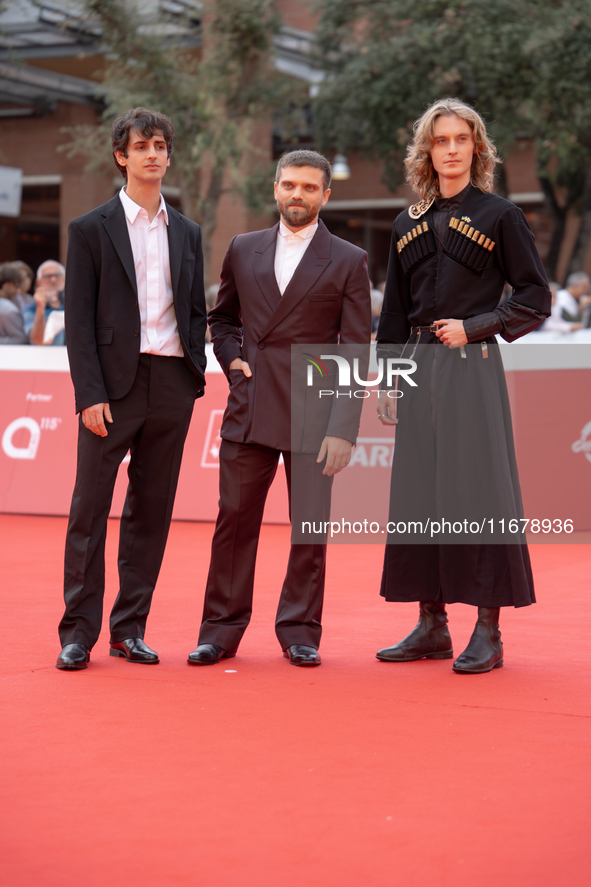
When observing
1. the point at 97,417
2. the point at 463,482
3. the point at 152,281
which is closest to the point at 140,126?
the point at 152,281

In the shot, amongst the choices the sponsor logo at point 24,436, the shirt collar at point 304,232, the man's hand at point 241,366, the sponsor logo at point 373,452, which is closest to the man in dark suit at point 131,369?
the man's hand at point 241,366

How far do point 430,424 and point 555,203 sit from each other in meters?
20.1

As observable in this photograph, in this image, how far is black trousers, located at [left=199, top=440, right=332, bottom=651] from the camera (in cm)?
443

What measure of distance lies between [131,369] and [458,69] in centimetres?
Answer: 1668

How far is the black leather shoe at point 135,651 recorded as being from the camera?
14.3ft

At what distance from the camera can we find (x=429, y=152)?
4473mm

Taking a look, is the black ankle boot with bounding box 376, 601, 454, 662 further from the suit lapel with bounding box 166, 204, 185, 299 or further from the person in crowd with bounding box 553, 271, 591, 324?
the person in crowd with bounding box 553, 271, 591, 324

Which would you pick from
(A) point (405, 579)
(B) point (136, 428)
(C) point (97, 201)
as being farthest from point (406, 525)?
(C) point (97, 201)

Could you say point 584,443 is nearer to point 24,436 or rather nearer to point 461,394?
point 461,394

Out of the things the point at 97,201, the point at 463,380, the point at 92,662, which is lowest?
the point at 92,662

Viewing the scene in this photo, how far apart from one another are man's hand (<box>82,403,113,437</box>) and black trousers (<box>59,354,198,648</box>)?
6 centimetres

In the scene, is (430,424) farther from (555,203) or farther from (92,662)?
(555,203)

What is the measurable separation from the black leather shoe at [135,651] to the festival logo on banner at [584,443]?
16.3ft

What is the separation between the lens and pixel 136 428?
4.34m
